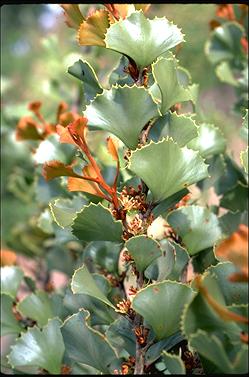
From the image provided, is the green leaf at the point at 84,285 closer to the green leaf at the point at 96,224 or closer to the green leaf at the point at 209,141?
the green leaf at the point at 96,224

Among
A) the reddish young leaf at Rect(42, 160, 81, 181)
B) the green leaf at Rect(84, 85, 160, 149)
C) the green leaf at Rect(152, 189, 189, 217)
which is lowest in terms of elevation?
the green leaf at Rect(152, 189, 189, 217)

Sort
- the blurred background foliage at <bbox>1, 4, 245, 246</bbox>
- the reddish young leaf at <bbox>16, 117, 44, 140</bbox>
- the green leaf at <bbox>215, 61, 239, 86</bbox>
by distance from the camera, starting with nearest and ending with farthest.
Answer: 1. the reddish young leaf at <bbox>16, 117, 44, 140</bbox>
2. the green leaf at <bbox>215, 61, 239, 86</bbox>
3. the blurred background foliage at <bbox>1, 4, 245, 246</bbox>

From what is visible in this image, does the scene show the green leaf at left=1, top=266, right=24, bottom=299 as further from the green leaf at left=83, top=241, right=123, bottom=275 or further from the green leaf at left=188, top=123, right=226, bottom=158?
the green leaf at left=188, top=123, right=226, bottom=158

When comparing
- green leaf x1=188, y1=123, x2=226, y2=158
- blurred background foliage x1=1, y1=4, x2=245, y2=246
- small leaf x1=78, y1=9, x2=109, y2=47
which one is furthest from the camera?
blurred background foliage x1=1, y1=4, x2=245, y2=246

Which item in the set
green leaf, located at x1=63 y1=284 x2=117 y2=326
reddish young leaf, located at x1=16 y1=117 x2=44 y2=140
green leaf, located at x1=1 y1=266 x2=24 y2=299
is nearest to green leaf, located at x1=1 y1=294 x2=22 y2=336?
green leaf, located at x1=1 y1=266 x2=24 y2=299

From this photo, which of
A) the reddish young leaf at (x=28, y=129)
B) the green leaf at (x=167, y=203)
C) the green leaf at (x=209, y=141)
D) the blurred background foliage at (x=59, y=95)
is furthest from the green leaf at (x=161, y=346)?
the blurred background foliage at (x=59, y=95)
